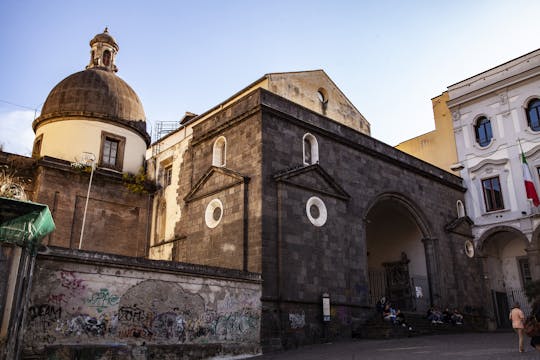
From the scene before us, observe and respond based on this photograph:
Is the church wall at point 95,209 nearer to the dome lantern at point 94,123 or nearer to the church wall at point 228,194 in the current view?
the dome lantern at point 94,123

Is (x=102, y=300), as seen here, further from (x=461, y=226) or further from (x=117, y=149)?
(x=461, y=226)

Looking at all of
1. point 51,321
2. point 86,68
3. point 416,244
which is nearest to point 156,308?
point 51,321

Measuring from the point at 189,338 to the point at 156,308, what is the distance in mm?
A: 1281

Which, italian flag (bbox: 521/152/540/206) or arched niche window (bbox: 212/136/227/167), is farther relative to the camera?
italian flag (bbox: 521/152/540/206)

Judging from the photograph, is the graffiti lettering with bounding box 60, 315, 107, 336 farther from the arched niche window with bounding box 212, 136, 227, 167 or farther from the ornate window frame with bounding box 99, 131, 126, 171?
the ornate window frame with bounding box 99, 131, 126, 171

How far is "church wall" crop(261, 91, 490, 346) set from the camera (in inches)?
612

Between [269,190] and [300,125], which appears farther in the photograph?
[300,125]

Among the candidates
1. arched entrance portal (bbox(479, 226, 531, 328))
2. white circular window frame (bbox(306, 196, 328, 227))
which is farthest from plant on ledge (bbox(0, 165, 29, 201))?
arched entrance portal (bbox(479, 226, 531, 328))

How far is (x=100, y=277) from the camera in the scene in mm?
11781

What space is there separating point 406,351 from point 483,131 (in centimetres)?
1775

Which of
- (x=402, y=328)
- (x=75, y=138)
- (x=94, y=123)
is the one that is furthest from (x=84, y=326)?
(x=94, y=123)

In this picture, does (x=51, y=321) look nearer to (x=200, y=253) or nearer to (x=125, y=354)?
(x=125, y=354)

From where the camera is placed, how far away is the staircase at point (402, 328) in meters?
17.0

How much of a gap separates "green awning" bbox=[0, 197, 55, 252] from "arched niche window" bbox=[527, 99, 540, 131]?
2318 centimetres
